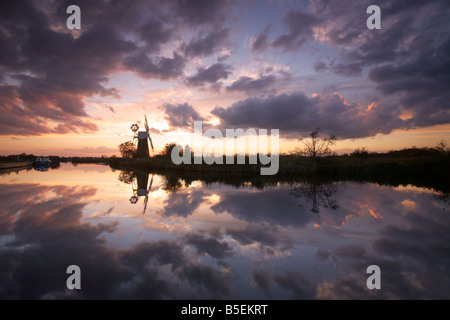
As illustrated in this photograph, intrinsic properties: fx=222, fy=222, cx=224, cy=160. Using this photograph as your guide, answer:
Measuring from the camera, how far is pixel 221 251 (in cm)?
480

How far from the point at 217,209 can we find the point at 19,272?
20.0 ft

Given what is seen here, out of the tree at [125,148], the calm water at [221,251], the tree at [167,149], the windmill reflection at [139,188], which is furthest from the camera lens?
the tree at [125,148]

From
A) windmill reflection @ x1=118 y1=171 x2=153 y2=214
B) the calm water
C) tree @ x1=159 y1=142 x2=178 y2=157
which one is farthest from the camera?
tree @ x1=159 y1=142 x2=178 y2=157

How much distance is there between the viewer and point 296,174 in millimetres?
26047

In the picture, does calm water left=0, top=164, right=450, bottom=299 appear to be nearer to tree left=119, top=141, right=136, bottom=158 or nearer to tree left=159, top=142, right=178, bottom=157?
tree left=159, top=142, right=178, bottom=157

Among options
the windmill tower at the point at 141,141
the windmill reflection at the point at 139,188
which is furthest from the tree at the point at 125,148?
the windmill reflection at the point at 139,188

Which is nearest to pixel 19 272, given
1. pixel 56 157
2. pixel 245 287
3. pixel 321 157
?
pixel 245 287

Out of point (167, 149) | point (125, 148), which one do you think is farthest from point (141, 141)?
point (125, 148)

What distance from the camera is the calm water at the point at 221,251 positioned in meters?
3.36

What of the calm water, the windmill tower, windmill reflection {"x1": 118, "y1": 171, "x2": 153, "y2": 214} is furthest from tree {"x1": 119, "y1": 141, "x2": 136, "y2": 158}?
the calm water

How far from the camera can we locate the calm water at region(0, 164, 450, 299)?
11.0ft

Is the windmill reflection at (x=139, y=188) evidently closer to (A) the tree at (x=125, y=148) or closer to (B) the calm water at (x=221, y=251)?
(B) the calm water at (x=221, y=251)

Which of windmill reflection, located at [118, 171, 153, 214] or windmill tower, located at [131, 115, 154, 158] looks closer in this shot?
windmill reflection, located at [118, 171, 153, 214]
